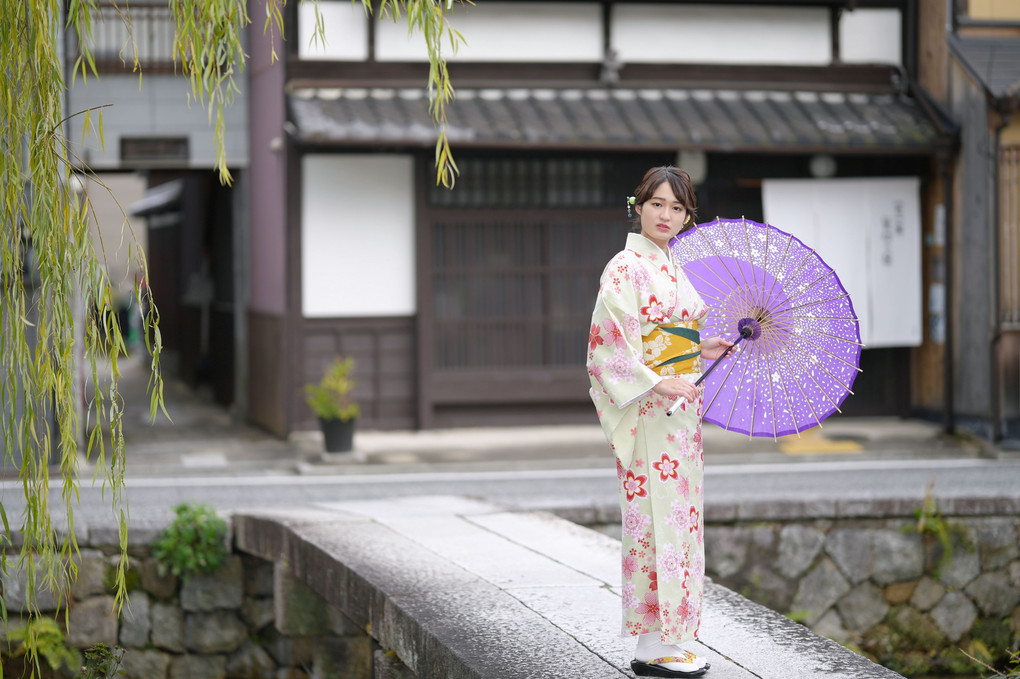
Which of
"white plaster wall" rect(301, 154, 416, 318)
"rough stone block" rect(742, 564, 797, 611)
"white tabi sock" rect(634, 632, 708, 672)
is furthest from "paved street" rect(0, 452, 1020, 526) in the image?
"white tabi sock" rect(634, 632, 708, 672)

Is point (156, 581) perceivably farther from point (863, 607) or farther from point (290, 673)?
point (863, 607)

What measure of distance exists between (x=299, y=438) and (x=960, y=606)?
750 centimetres

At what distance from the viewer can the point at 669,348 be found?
15.1ft

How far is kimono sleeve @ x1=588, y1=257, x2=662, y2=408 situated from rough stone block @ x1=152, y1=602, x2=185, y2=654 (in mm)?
4388

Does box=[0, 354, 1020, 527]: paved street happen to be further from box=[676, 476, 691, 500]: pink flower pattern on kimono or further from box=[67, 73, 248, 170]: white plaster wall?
box=[676, 476, 691, 500]: pink flower pattern on kimono

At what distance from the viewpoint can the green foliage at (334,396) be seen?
1280 cm

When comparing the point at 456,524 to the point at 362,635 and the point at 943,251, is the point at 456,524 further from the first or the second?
the point at 943,251

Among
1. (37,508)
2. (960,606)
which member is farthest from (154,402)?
(960,606)

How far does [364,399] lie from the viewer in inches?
559

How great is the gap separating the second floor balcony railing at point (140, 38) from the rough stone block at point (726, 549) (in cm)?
942

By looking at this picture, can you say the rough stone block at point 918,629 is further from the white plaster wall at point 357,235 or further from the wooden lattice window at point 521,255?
the white plaster wall at point 357,235

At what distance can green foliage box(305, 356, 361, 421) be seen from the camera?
12.8 metres

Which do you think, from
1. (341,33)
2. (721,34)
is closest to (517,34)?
(341,33)

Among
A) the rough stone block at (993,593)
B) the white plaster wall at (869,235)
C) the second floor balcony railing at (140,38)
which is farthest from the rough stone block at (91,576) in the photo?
the white plaster wall at (869,235)
